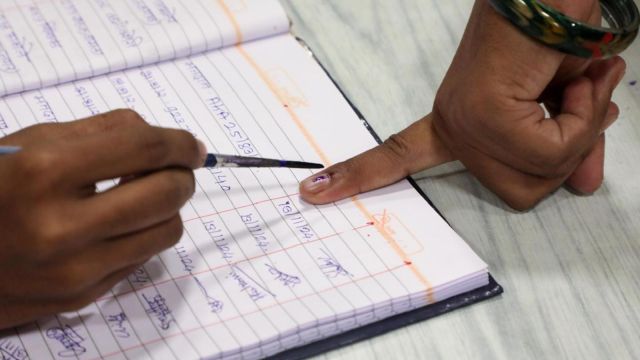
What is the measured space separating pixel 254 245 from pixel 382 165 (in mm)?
149

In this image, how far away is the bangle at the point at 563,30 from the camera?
0.62 meters

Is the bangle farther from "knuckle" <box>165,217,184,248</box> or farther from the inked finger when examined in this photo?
"knuckle" <box>165,217,184,248</box>

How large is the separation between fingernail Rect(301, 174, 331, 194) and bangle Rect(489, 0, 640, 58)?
0.21m

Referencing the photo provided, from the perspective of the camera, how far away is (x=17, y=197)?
48cm

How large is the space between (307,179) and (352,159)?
50 mm

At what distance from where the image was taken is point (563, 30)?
621 millimetres

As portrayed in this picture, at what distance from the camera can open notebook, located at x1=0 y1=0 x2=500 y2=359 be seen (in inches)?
23.6

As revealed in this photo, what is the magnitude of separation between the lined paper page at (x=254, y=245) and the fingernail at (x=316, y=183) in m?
0.02

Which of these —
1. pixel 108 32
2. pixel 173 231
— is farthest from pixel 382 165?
pixel 108 32

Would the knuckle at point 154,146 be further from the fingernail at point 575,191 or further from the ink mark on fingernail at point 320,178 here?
the fingernail at point 575,191

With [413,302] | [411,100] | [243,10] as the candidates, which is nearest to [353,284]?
[413,302]
